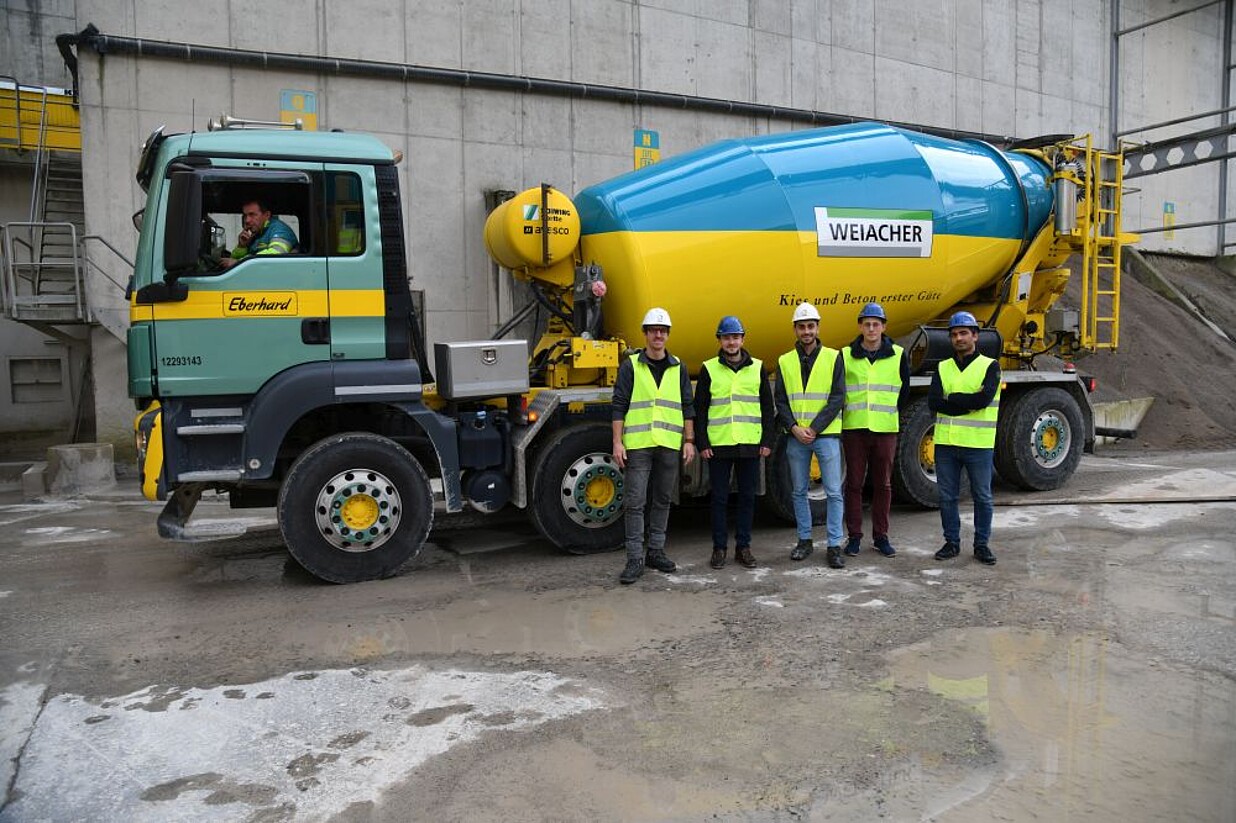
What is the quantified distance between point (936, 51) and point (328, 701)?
16.8 m

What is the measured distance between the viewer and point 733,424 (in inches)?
253

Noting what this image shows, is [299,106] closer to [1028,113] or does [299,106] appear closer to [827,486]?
[827,486]

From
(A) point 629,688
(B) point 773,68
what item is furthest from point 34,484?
(B) point 773,68

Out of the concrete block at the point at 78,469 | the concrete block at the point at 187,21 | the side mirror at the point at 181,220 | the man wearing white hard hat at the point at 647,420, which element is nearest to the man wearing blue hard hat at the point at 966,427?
the man wearing white hard hat at the point at 647,420

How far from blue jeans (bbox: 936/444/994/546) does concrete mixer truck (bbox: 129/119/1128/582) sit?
1207 mm

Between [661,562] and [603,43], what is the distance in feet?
31.8

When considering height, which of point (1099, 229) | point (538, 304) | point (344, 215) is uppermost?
point (1099, 229)

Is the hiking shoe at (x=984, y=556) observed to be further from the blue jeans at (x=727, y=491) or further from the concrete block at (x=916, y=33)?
the concrete block at (x=916, y=33)

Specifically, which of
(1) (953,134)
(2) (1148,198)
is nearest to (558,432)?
(1) (953,134)

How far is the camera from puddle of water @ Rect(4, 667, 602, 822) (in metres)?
3.32

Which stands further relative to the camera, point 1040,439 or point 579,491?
point 1040,439

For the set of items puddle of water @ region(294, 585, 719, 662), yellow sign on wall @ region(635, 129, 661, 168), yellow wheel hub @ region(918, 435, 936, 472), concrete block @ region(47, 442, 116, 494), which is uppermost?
yellow sign on wall @ region(635, 129, 661, 168)

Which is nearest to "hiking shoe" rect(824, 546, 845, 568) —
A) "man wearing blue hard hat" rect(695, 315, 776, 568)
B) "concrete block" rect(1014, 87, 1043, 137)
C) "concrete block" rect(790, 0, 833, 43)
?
"man wearing blue hard hat" rect(695, 315, 776, 568)

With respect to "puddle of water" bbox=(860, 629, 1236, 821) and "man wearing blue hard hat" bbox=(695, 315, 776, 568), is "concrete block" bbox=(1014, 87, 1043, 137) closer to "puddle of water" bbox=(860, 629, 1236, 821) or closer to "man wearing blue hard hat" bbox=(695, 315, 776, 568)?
"man wearing blue hard hat" bbox=(695, 315, 776, 568)
